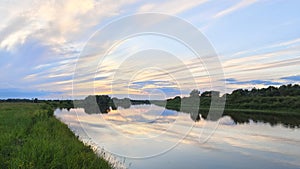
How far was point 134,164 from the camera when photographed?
39.4 ft

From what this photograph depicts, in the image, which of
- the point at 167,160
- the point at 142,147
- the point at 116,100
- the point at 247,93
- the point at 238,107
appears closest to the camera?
the point at 167,160

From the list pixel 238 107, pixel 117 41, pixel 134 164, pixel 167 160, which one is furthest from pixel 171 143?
pixel 238 107

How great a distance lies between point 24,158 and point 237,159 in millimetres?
9700

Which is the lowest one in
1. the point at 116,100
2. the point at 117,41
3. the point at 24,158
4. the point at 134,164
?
the point at 134,164

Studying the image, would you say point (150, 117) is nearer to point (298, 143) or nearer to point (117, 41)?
point (298, 143)

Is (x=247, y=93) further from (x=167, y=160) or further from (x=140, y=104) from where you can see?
(x=167, y=160)

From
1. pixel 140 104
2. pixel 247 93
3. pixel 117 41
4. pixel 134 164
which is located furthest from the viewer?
pixel 247 93

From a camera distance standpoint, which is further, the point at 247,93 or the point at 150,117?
the point at 247,93

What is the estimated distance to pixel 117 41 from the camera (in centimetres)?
988

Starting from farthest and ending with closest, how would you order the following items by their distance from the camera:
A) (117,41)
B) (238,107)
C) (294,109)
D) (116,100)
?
(238,107) < (294,109) < (116,100) < (117,41)

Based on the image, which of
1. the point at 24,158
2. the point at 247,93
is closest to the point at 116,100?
the point at 24,158

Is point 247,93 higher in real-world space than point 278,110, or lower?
higher

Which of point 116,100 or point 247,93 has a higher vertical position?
point 247,93

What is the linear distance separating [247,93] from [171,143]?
62172mm
